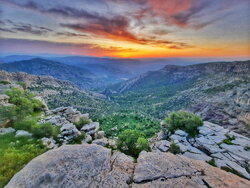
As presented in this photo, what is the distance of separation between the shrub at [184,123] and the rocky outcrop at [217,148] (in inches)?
29.2

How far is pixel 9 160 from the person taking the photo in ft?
31.3

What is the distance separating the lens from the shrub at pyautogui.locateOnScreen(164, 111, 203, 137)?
695 inches

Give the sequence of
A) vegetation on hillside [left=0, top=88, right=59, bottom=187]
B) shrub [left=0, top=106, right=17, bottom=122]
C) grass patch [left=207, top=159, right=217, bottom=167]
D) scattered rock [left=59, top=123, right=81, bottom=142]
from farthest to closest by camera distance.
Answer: shrub [left=0, top=106, right=17, bottom=122] < scattered rock [left=59, top=123, right=81, bottom=142] < grass patch [left=207, top=159, right=217, bottom=167] < vegetation on hillside [left=0, top=88, right=59, bottom=187]

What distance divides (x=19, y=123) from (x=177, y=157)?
16.2m

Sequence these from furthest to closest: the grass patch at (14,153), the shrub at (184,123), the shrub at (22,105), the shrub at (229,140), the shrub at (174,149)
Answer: the shrub at (22,105) → the shrub at (184,123) → the shrub at (229,140) → the shrub at (174,149) → the grass patch at (14,153)

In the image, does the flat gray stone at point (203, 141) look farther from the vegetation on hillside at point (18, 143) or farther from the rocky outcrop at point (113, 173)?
the vegetation on hillside at point (18, 143)

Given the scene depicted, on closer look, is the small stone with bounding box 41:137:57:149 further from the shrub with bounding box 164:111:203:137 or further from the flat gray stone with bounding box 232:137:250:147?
the flat gray stone with bounding box 232:137:250:147

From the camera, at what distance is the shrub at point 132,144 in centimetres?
1280

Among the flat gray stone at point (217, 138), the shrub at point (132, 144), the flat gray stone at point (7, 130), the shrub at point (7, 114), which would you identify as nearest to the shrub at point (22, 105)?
the shrub at point (7, 114)

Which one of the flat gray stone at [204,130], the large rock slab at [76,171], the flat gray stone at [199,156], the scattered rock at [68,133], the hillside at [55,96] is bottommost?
the hillside at [55,96]

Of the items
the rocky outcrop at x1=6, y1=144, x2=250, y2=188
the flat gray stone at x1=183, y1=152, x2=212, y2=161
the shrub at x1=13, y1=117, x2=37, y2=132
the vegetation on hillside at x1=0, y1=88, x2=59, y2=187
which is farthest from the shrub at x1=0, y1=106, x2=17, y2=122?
the flat gray stone at x1=183, y1=152, x2=212, y2=161

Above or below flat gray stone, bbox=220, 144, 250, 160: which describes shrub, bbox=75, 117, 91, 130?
below

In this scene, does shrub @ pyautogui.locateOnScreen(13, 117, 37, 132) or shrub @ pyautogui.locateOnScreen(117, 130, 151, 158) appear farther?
shrub @ pyautogui.locateOnScreen(13, 117, 37, 132)

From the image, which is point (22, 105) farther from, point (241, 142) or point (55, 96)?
point (55, 96)
